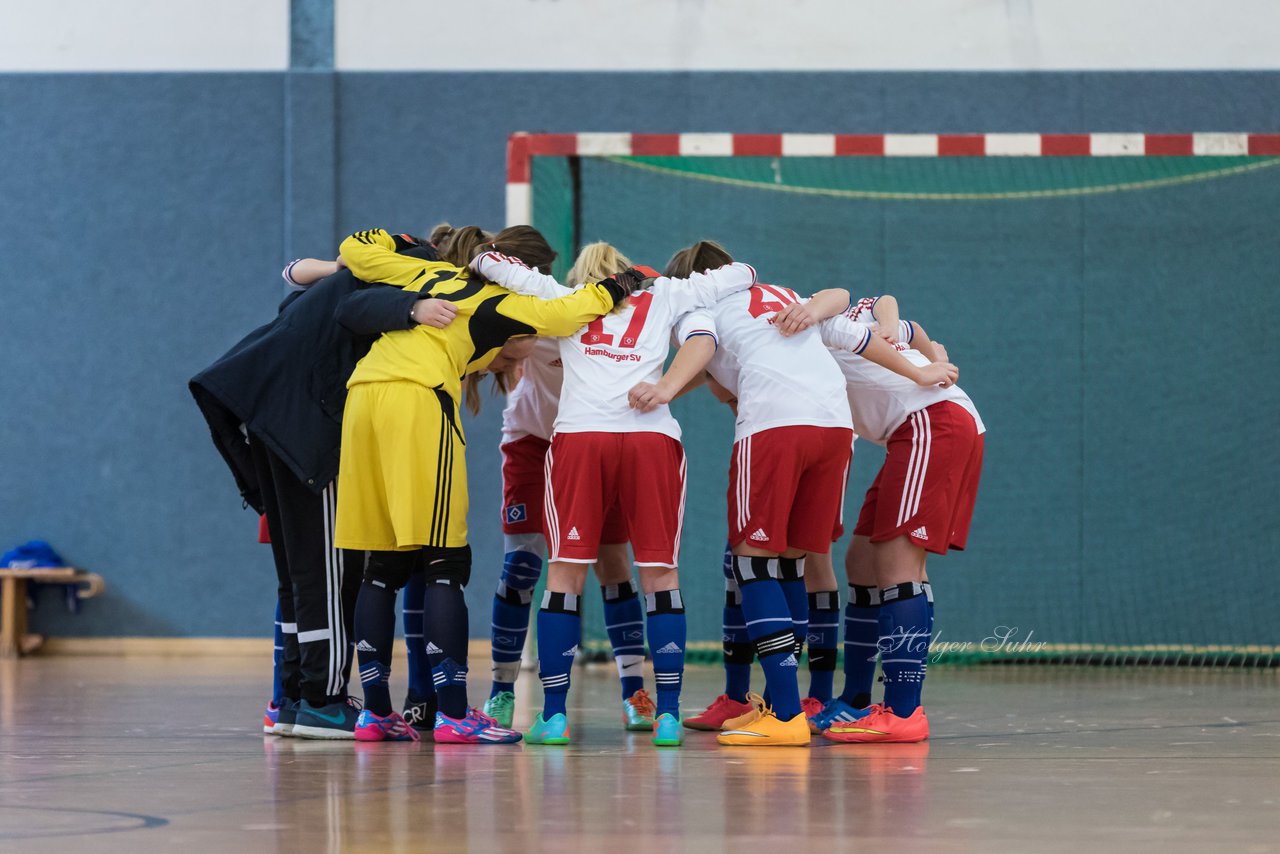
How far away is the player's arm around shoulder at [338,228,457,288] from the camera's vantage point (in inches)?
172

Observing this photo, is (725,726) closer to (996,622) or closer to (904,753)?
(904,753)

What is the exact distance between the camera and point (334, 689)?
14.4ft

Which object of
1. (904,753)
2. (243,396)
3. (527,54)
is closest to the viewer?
(904,753)

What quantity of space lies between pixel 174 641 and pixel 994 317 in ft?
18.1

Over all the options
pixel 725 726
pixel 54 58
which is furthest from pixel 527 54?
pixel 725 726

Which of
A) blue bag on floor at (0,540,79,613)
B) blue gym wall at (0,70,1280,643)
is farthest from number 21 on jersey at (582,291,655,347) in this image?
blue bag on floor at (0,540,79,613)

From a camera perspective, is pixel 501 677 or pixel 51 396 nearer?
pixel 501 677

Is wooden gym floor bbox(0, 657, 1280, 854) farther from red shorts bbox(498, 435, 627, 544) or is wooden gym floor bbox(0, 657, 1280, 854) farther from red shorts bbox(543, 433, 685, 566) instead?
red shorts bbox(498, 435, 627, 544)

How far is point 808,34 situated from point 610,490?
532cm

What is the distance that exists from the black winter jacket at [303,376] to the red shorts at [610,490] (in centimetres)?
70

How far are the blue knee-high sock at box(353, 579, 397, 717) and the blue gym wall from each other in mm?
4309

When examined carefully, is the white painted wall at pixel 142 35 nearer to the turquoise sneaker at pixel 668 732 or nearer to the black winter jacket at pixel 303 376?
the black winter jacket at pixel 303 376

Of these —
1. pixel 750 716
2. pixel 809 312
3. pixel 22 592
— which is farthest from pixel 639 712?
pixel 22 592

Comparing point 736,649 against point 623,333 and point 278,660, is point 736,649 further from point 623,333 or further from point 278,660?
point 278,660
